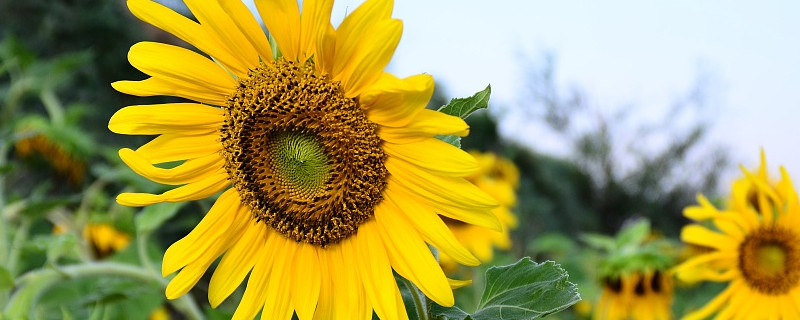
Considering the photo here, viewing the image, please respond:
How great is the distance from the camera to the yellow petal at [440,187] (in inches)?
24.3

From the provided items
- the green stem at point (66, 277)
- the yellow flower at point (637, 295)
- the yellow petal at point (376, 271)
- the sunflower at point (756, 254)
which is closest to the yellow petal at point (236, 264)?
the yellow petal at point (376, 271)

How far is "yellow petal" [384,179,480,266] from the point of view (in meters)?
0.63

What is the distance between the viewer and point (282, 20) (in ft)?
2.14

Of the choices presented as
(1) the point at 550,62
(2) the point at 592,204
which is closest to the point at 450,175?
(1) the point at 550,62

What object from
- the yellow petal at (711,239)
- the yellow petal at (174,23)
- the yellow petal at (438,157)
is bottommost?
the yellow petal at (174,23)

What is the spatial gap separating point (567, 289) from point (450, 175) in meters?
0.16

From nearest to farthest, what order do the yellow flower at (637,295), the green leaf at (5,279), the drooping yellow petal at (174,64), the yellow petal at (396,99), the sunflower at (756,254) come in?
the yellow petal at (396,99), the drooping yellow petal at (174,64), the green leaf at (5,279), the sunflower at (756,254), the yellow flower at (637,295)

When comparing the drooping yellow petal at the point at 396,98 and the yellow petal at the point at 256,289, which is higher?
the drooping yellow petal at the point at 396,98

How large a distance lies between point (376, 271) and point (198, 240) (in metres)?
0.18

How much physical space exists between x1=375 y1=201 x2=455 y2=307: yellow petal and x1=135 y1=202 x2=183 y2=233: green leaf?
1.43 ft

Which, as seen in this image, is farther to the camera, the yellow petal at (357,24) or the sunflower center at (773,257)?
the sunflower center at (773,257)

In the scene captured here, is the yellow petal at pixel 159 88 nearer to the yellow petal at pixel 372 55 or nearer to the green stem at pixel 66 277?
the yellow petal at pixel 372 55

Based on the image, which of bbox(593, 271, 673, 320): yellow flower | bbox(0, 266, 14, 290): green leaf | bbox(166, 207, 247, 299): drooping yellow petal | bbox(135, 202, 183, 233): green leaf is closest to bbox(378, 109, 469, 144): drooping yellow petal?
bbox(166, 207, 247, 299): drooping yellow petal

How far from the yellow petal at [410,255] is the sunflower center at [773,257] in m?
0.82
